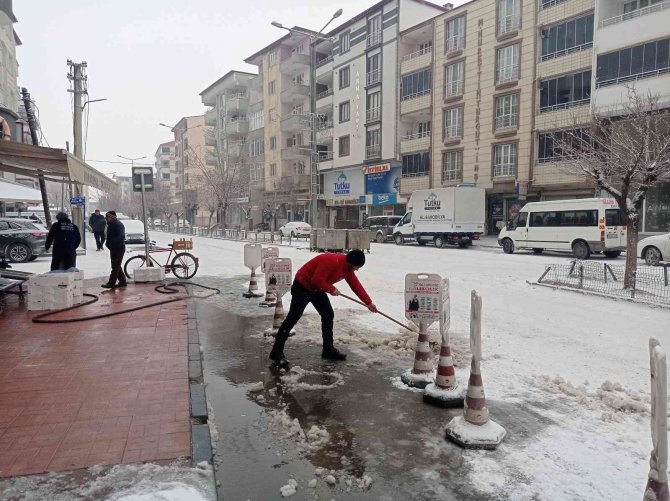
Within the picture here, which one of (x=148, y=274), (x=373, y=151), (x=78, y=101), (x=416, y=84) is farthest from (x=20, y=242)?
(x=416, y=84)

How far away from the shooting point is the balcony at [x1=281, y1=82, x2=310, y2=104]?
47.6 metres

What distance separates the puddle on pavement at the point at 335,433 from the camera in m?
3.35

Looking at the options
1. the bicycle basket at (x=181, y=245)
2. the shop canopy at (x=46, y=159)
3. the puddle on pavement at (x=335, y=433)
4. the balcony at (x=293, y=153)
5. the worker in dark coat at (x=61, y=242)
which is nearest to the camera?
the puddle on pavement at (x=335, y=433)

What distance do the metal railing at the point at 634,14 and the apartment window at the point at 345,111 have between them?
860 inches

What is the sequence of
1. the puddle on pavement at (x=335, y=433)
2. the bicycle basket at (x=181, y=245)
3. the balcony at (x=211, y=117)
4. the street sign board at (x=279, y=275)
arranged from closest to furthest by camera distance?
the puddle on pavement at (x=335, y=433) < the street sign board at (x=279, y=275) < the bicycle basket at (x=181, y=245) < the balcony at (x=211, y=117)

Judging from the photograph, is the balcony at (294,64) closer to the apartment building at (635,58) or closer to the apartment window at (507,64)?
the apartment window at (507,64)

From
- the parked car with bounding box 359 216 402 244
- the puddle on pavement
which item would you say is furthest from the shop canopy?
the parked car with bounding box 359 216 402 244

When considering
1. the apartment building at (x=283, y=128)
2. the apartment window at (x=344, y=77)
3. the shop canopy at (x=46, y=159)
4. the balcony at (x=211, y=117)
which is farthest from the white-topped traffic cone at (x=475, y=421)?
the balcony at (x=211, y=117)

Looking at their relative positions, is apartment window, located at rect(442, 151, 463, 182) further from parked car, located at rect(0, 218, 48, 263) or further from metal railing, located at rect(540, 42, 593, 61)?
parked car, located at rect(0, 218, 48, 263)

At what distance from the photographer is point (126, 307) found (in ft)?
28.9

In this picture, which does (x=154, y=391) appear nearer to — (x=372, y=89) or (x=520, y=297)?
(x=520, y=297)

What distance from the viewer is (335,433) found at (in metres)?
4.09

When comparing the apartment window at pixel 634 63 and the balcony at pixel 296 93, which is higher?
the balcony at pixel 296 93

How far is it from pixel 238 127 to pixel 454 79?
103ft
